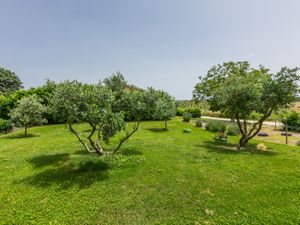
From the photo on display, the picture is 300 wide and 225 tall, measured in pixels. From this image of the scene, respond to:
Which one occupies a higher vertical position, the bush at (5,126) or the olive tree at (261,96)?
the olive tree at (261,96)

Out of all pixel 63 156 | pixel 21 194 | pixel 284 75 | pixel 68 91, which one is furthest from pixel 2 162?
pixel 284 75

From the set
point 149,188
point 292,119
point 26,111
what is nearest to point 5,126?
point 26,111

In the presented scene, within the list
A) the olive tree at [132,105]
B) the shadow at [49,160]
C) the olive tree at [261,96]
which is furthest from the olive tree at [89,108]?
the olive tree at [261,96]

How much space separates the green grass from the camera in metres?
4.17

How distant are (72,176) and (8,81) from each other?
45192 mm

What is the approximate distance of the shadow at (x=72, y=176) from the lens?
5588 millimetres

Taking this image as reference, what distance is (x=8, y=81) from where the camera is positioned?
3947cm

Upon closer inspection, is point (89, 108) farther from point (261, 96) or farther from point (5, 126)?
point (5, 126)

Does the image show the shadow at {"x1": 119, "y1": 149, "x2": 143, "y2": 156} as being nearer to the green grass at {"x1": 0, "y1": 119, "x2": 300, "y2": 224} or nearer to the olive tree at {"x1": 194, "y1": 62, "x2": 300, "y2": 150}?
the green grass at {"x1": 0, "y1": 119, "x2": 300, "y2": 224}

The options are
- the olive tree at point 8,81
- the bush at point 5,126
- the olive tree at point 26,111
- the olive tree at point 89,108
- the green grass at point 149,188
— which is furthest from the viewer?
the olive tree at point 8,81

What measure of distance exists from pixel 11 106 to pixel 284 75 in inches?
856

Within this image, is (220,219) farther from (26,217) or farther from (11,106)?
(11,106)

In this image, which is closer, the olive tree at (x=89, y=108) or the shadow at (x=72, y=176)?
the shadow at (x=72, y=176)

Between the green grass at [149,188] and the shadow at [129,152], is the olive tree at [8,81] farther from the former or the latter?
the shadow at [129,152]
